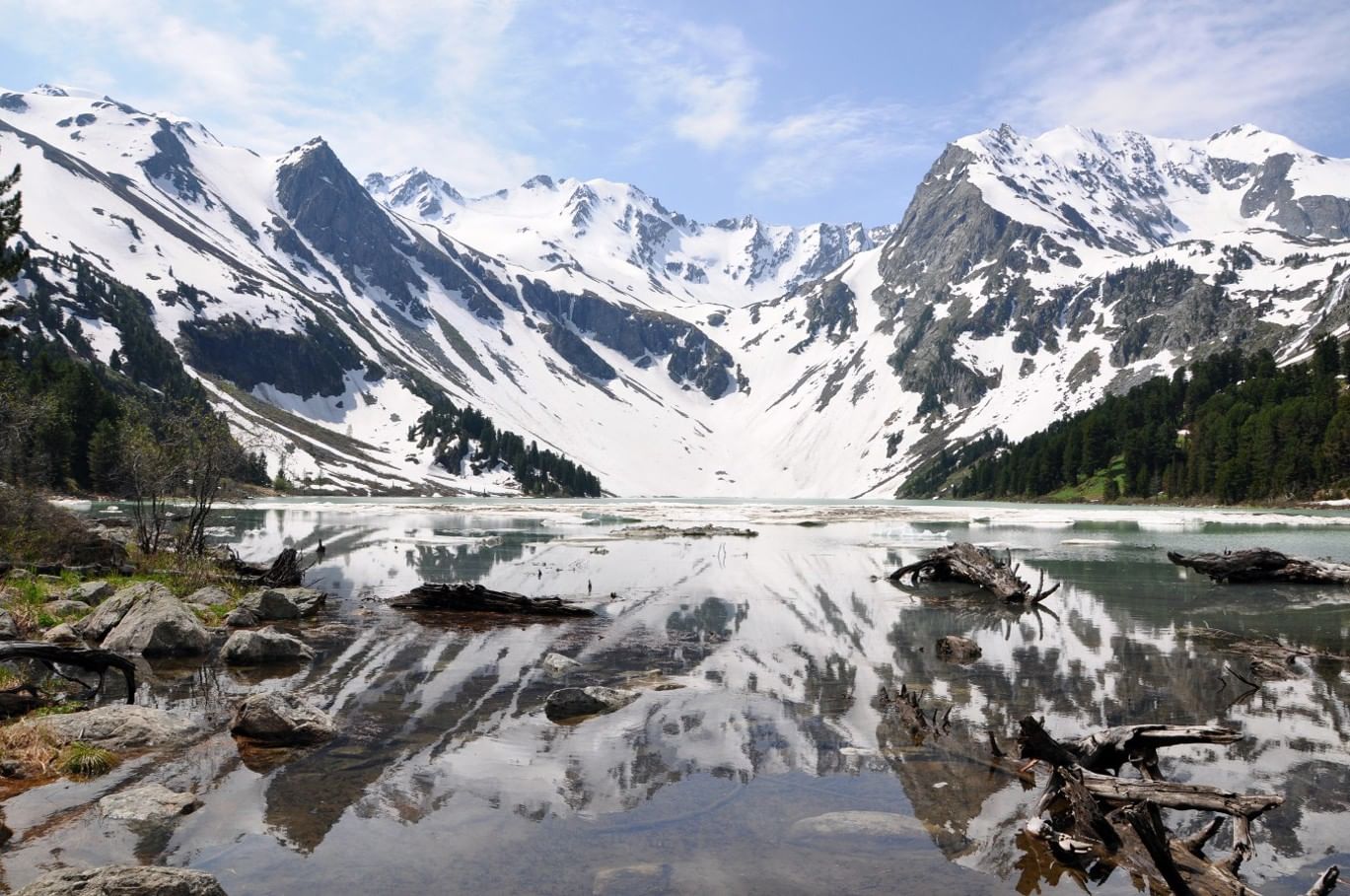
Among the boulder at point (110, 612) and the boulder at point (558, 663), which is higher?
the boulder at point (110, 612)

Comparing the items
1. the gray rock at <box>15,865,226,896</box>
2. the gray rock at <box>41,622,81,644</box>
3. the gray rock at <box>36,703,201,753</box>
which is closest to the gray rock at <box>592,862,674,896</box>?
the gray rock at <box>15,865,226,896</box>

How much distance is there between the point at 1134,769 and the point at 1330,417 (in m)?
140

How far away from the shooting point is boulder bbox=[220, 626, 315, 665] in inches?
924

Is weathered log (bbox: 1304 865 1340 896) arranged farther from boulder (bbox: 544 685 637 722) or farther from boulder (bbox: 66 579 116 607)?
boulder (bbox: 66 579 116 607)

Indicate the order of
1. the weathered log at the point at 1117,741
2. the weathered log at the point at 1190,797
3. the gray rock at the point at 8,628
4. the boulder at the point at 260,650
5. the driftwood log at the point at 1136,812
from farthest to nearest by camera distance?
1. the boulder at the point at 260,650
2. the gray rock at the point at 8,628
3. the weathered log at the point at 1117,741
4. the weathered log at the point at 1190,797
5. the driftwood log at the point at 1136,812

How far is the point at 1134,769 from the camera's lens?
14.8 m

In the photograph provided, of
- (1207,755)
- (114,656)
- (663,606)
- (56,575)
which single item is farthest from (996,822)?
(56,575)

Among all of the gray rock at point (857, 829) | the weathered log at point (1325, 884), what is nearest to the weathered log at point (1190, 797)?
the weathered log at point (1325, 884)

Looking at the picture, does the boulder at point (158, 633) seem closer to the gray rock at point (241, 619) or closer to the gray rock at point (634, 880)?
the gray rock at point (241, 619)

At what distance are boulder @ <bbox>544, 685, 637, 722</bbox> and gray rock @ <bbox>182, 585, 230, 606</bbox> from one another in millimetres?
20506

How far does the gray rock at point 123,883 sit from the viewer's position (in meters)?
8.48

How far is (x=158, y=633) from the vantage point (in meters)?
24.3

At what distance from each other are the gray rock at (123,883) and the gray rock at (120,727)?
7.53m

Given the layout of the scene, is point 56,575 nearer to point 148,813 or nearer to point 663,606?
point 663,606
